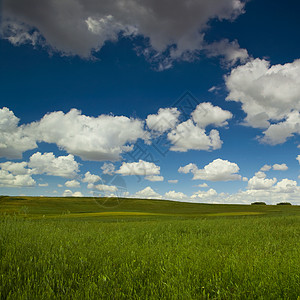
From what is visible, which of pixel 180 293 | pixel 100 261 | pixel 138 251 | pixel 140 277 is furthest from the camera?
pixel 138 251

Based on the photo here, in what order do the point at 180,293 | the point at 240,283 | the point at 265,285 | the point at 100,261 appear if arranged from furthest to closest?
the point at 100,261
the point at 240,283
the point at 265,285
the point at 180,293

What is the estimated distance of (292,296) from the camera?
3.96m

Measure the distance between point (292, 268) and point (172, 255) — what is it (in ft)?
8.91

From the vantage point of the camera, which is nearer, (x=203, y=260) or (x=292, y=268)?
(x=292, y=268)

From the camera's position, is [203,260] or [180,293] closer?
[180,293]

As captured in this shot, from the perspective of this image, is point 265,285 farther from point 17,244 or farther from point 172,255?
point 17,244

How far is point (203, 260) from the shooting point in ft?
18.9

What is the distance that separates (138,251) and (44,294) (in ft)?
10.2

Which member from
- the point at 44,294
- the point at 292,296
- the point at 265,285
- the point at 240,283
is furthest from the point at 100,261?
the point at 292,296

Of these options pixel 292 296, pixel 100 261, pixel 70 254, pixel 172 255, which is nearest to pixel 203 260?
pixel 172 255

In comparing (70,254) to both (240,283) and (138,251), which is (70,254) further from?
(240,283)

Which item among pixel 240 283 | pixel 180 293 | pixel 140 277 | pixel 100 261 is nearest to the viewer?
pixel 180 293

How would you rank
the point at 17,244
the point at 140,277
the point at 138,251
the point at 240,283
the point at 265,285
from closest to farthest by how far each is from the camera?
the point at 265,285 < the point at 240,283 < the point at 140,277 < the point at 17,244 < the point at 138,251

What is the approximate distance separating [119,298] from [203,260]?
8.52ft
